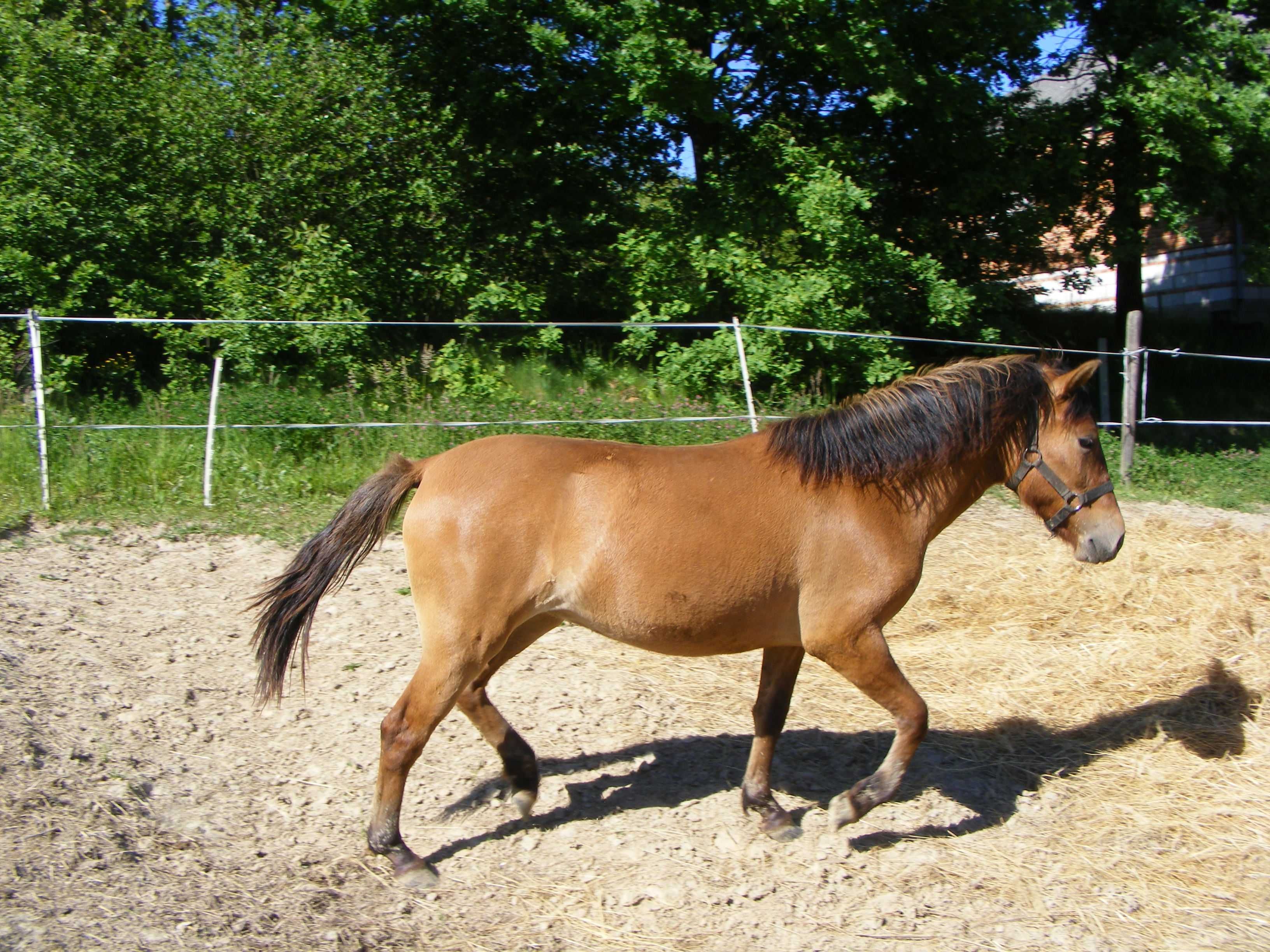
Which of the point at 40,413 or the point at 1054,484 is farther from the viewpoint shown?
the point at 40,413

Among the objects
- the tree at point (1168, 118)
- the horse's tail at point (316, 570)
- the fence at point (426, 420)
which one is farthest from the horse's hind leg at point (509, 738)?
the tree at point (1168, 118)

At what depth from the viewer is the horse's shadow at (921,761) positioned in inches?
177

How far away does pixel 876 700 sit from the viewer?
13.4ft

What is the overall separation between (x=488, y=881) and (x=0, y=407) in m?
7.51

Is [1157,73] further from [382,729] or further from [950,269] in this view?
[382,729]

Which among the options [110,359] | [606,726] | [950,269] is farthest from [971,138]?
[110,359]

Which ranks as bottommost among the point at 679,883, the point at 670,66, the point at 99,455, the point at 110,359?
the point at 679,883

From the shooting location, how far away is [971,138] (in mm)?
11711

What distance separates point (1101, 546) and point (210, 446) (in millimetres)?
6768

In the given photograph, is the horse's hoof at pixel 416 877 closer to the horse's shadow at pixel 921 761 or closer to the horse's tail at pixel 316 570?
the horse's shadow at pixel 921 761

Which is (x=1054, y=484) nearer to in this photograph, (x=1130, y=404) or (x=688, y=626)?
(x=688, y=626)

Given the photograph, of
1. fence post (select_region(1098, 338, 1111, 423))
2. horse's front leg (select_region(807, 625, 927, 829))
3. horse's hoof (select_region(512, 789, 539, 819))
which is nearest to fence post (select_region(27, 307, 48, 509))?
horse's hoof (select_region(512, 789, 539, 819))

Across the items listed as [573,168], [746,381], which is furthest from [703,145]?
[746,381]

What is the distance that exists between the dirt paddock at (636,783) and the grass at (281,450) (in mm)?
822
